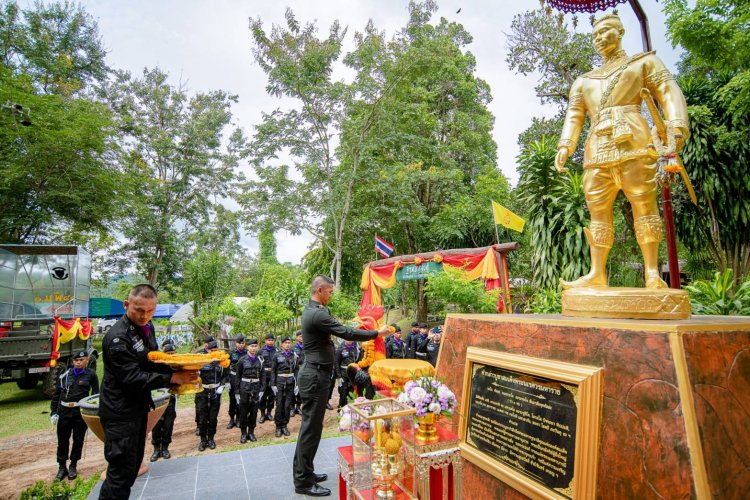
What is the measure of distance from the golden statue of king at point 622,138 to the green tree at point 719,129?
6.92 m

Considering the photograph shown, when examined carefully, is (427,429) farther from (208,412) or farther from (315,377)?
(208,412)

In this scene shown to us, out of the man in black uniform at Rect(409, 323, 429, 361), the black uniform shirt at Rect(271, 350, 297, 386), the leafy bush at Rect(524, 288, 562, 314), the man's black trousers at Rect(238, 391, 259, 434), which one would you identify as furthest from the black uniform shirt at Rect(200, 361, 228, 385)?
the leafy bush at Rect(524, 288, 562, 314)

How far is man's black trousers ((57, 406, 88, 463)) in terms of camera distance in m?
5.59

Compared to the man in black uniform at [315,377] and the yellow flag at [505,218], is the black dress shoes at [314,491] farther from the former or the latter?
the yellow flag at [505,218]

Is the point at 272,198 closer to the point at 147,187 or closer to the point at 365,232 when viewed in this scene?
the point at 365,232

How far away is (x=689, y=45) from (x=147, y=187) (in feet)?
74.6

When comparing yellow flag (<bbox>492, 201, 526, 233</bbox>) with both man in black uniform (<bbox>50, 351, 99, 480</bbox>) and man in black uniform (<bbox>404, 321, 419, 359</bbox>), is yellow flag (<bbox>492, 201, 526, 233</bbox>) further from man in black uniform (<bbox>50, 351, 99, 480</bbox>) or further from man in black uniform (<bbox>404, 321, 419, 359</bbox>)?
man in black uniform (<bbox>50, 351, 99, 480</bbox>)

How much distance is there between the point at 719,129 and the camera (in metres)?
9.49

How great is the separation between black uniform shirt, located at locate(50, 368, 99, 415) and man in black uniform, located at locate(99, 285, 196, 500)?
3496 millimetres

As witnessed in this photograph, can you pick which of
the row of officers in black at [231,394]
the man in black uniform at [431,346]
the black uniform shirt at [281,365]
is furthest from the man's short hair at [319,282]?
the man in black uniform at [431,346]

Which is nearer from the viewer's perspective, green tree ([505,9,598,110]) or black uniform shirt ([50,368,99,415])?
black uniform shirt ([50,368,99,415])

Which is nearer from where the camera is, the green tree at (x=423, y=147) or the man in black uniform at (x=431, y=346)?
the man in black uniform at (x=431, y=346)

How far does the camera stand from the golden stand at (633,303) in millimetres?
2963

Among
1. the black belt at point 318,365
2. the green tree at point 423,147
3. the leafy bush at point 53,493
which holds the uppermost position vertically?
the green tree at point 423,147
